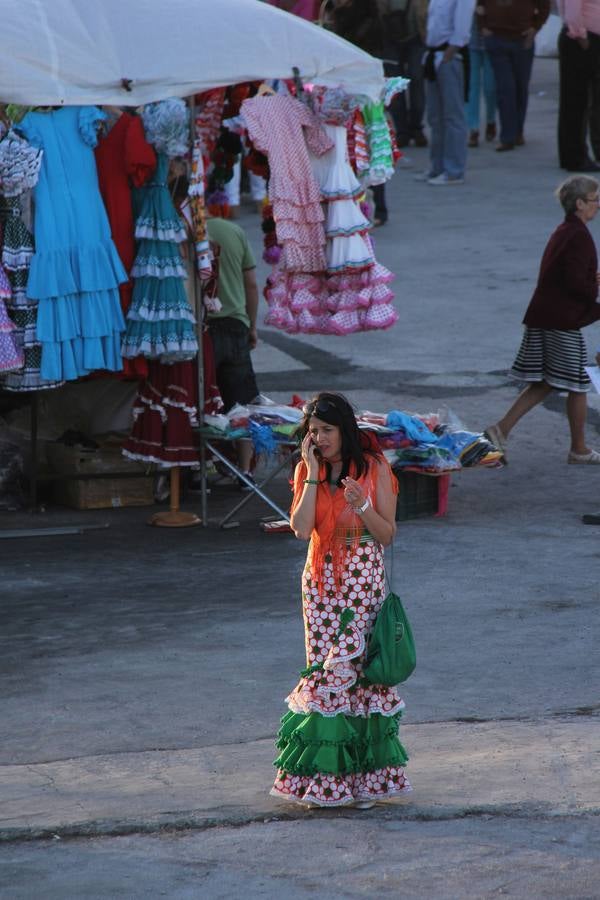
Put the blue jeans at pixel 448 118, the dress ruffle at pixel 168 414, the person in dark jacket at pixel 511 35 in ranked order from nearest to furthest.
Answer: the dress ruffle at pixel 168 414, the blue jeans at pixel 448 118, the person in dark jacket at pixel 511 35

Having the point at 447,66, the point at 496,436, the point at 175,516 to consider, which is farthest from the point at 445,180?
the point at 175,516

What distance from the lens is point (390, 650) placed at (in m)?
5.80

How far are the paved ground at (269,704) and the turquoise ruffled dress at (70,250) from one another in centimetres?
118

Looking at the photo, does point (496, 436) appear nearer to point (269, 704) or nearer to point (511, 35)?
point (269, 704)

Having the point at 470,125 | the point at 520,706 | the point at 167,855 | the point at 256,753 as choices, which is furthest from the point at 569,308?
the point at 470,125

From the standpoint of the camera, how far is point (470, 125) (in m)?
23.0

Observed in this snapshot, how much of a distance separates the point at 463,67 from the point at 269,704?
562 inches

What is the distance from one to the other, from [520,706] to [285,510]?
12.0ft

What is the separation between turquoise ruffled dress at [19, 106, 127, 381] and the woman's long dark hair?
3.63m

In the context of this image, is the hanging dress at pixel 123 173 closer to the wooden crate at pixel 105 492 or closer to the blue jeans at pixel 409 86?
the wooden crate at pixel 105 492

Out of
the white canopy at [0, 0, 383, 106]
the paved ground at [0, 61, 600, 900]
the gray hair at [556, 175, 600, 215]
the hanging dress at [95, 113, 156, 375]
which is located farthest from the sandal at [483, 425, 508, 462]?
the hanging dress at [95, 113, 156, 375]

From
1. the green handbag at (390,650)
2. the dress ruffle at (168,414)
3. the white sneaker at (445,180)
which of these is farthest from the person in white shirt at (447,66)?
the green handbag at (390,650)

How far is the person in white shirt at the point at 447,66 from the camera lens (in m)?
19.4

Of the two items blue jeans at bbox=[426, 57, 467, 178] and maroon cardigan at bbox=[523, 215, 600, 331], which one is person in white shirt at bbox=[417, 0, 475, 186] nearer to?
blue jeans at bbox=[426, 57, 467, 178]
